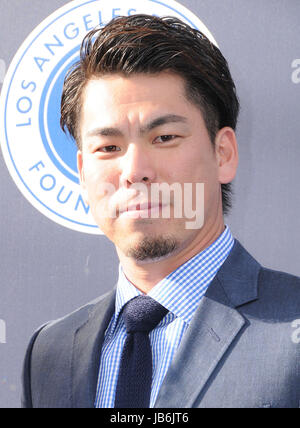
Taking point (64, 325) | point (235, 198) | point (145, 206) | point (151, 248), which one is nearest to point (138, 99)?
point (145, 206)

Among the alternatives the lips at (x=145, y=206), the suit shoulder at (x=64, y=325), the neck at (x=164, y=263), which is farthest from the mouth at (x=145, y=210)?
the suit shoulder at (x=64, y=325)

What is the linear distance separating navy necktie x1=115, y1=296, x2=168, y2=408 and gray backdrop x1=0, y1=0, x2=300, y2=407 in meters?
0.33

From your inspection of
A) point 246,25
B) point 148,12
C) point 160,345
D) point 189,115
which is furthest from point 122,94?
point 160,345

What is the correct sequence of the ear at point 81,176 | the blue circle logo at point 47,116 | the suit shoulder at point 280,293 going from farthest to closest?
the blue circle logo at point 47,116 → the ear at point 81,176 → the suit shoulder at point 280,293

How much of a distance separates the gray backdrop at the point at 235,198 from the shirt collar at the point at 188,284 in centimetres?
24

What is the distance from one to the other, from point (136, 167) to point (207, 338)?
0.47 m

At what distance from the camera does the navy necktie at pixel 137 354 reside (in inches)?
54.7

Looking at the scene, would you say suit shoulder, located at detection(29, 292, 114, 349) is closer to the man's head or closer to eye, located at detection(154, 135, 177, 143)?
the man's head

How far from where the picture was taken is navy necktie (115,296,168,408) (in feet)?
4.56

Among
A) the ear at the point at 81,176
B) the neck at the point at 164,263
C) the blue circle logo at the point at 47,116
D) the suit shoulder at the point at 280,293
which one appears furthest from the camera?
the blue circle logo at the point at 47,116

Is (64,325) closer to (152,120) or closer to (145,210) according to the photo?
(145,210)

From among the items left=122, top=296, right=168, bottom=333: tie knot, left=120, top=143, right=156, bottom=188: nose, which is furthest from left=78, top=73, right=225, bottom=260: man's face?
left=122, top=296, right=168, bottom=333: tie knot

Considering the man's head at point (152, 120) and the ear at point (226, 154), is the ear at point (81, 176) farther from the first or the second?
the ear at point (226, 154)
